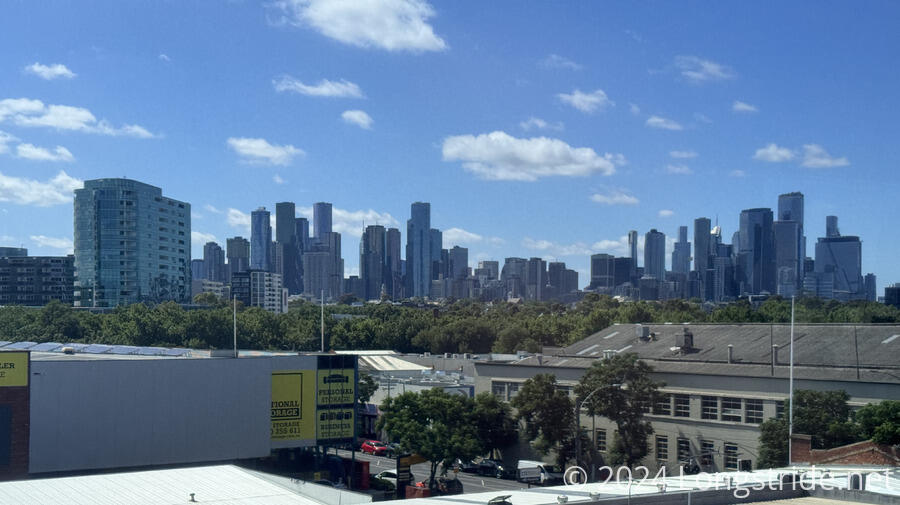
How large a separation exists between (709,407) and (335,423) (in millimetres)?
23302

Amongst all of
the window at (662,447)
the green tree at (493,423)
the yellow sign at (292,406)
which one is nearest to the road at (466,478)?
the green tree at (493,423)

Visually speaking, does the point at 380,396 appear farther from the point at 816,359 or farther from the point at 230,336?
the point at 230,336

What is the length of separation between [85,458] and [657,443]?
1354 inches

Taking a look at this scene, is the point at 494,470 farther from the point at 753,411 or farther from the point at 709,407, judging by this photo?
the point at 753,411

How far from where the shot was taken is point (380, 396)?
7950 centimetres

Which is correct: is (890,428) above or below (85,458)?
above

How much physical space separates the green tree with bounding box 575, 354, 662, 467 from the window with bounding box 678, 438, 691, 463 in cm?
206

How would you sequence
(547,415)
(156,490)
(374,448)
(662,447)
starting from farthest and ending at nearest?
(374,448)
(547,415)
(662,447)
(156,490)

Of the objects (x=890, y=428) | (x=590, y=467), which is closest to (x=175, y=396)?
(x=590, y=467)

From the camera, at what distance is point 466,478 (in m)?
56.4

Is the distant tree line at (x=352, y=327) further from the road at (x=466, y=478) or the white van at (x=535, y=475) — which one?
the white van at (x=535, y=475)

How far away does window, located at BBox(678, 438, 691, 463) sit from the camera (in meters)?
54.1

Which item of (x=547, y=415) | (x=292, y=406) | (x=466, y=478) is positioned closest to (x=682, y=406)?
(x=547, y=415)

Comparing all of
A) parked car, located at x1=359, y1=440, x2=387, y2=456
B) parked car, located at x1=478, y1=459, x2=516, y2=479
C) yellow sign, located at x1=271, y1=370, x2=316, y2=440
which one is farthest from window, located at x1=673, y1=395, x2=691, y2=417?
yellow sign, located at x1=271, y1=370, x2=316, y2=440
